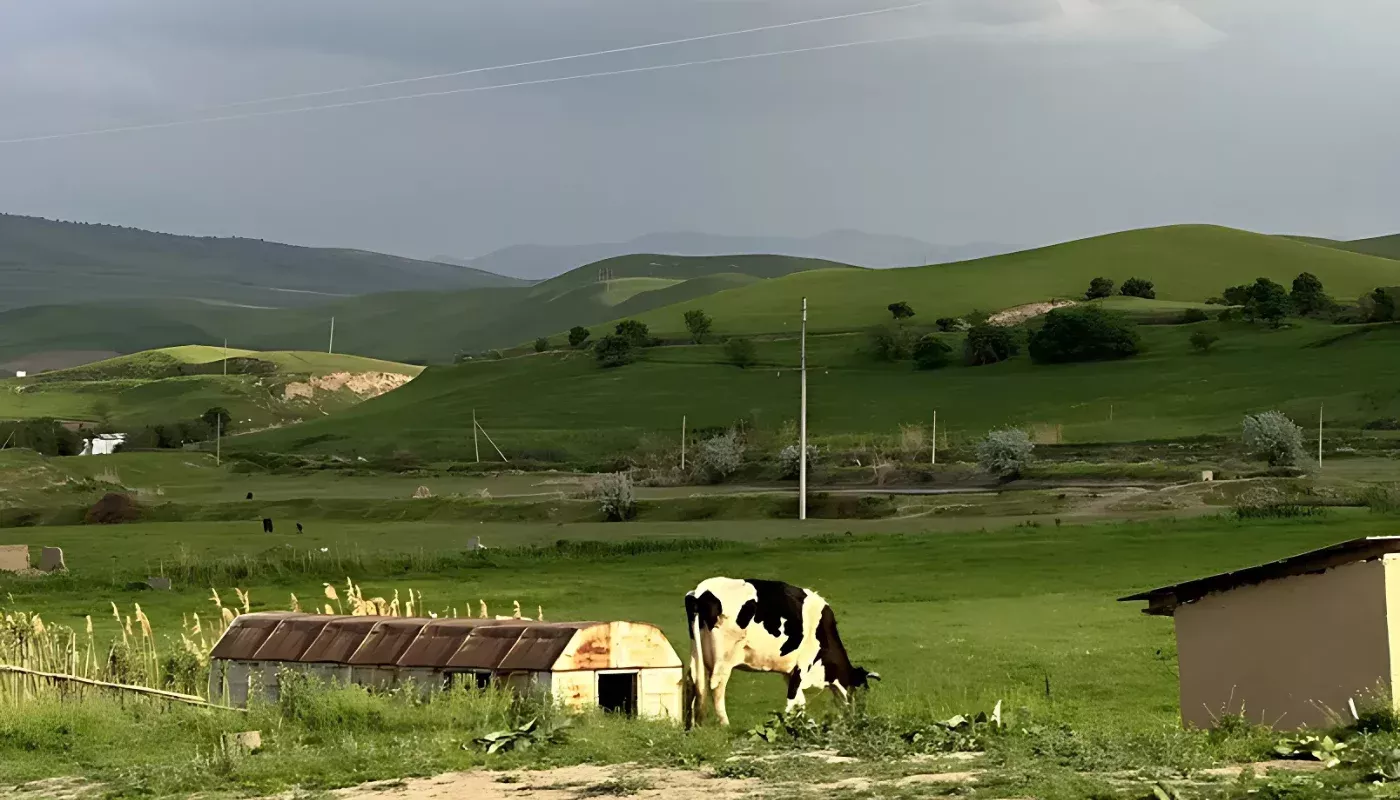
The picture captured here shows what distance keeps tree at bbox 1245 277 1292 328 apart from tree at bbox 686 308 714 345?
4928cm

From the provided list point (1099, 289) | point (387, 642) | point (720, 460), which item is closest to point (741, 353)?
point (1099, 289)

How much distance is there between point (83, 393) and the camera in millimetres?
197375

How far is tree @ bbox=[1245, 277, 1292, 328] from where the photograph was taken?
132000 millimetres

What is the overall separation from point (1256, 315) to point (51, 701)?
406ft

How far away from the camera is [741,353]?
483 feet

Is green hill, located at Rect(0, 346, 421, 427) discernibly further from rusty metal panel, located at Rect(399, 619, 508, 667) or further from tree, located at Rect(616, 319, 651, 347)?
rusty metal panel, located at Rect(399, 619, 508, 667)

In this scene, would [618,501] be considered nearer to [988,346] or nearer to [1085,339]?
[1085,339]

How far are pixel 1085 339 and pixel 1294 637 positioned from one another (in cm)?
11525

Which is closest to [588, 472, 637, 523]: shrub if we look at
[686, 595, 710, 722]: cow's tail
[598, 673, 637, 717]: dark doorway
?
[598, 673, 637, 717]: dark doorway

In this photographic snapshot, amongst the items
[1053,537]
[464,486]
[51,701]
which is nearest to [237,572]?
[1053,537]

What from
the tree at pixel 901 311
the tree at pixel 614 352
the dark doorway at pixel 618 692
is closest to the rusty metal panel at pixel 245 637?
the dark doorway at pixel 618 692

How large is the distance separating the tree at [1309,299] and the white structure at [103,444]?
92638 millimetres

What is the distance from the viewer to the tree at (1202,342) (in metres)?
125

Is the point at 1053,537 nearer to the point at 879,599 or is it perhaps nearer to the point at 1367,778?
the point at 879,599
